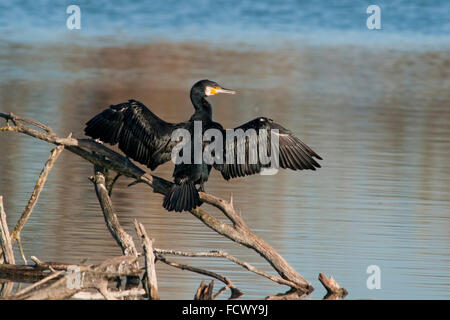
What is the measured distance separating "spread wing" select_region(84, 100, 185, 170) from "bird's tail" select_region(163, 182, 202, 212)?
37 cm

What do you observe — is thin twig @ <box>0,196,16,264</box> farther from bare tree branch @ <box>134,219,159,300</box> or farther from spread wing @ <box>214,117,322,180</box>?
spread wing @ <box>214,117,322,180</box>

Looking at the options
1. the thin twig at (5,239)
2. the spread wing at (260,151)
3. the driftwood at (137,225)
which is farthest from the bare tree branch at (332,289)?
the thin twig at (5,239)

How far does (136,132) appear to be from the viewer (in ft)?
24.5

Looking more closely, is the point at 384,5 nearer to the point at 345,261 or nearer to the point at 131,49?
the point at 131,49

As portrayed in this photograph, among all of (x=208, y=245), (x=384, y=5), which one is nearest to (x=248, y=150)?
(x=208, y=245)

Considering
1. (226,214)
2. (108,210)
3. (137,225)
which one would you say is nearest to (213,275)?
(226,214)

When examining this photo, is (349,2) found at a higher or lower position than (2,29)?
higher

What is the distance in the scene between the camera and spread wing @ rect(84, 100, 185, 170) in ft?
24.5

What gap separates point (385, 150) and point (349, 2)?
823 inches

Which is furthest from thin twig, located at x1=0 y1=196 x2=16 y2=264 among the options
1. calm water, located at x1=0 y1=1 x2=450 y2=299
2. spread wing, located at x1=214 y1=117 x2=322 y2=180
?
spread wing, located at x1=214 y1=117 x2=322 y2=180

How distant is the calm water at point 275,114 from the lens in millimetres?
8188

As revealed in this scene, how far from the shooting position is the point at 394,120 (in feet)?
52.7

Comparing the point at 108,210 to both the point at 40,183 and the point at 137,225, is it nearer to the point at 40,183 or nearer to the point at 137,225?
the point at 40,183

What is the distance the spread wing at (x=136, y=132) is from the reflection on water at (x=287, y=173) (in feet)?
2.88
